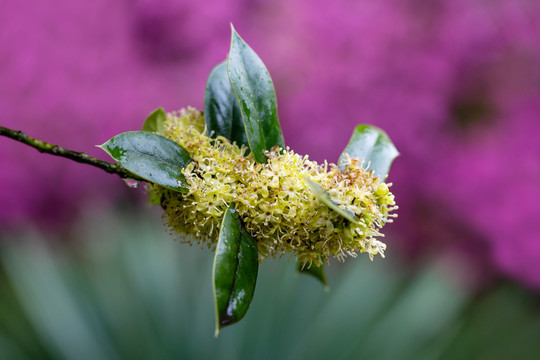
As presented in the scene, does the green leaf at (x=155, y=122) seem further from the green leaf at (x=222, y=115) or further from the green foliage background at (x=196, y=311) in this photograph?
the green foliage background at (x=196, y=311)

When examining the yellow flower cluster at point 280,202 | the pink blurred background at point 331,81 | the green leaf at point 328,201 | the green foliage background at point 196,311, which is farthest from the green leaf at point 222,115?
the pink blurred background at point 331,81

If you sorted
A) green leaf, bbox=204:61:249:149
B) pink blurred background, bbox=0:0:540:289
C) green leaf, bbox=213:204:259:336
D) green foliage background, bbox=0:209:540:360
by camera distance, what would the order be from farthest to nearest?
pink blurred background, bbox=0:0:540:289 → green foliage background, bbox=0:209:540:360 → green leaf, bbox=204:61:249:149 → green leaf, bbox=213:204:259:336

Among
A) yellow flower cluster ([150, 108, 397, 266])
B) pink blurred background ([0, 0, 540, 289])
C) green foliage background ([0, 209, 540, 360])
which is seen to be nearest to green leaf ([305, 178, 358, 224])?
yellow flower cluster ([150, 108, 397, 266])

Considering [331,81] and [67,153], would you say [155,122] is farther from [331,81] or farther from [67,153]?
[331,81]

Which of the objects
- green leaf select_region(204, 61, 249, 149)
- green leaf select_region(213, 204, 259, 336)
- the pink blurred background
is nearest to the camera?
green leaf select_region(213, 204, 259, 336)

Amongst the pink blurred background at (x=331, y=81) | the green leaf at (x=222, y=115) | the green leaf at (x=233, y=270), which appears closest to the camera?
the green leaf at (x=233, y=270)

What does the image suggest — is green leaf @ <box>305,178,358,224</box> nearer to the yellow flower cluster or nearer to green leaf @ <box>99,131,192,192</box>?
the yellow flower cluster

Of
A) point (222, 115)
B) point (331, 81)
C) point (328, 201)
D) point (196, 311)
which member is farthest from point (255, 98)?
point (331, 81)
